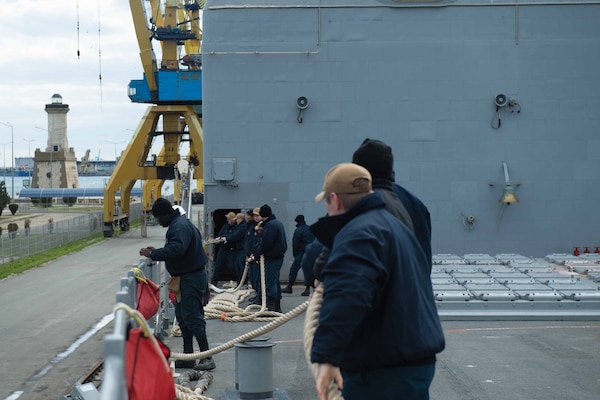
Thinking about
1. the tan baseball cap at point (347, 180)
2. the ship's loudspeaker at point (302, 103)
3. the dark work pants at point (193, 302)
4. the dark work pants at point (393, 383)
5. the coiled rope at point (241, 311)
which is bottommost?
the coiled rope at point (241, 311)

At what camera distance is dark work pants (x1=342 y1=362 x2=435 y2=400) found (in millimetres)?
5020

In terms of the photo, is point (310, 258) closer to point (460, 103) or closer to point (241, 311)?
point (241, 311)

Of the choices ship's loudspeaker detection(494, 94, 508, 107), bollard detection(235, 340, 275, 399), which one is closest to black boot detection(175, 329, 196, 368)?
bollard detection(235, 340, 275, 399)

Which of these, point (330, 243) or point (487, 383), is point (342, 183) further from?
point (487, 383)

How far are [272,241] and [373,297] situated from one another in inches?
478

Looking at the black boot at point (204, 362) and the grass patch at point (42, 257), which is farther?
the grass patch at point (42, 257)

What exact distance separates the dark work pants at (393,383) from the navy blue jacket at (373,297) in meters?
0.04

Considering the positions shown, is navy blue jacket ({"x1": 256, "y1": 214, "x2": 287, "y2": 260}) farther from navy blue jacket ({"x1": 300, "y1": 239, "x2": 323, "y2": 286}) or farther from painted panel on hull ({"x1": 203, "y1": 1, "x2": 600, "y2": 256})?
navy blue jacket ({"x1": 300, "y1": 239, "x2": 323, "y2": 286})

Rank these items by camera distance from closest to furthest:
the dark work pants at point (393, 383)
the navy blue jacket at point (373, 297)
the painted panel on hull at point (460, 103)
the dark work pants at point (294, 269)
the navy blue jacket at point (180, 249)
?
the navy blue jacket at point (373, 297) → the dark work pants at point (393, 383) → the navy blue jacket at point (180, 249) → the dark work pants at point (294, 269) → the painted panel on hull at point (460, 103)

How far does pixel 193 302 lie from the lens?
36.7 ft

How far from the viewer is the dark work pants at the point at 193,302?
440 inches

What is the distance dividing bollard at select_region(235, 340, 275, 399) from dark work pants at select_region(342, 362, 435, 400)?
437 cm

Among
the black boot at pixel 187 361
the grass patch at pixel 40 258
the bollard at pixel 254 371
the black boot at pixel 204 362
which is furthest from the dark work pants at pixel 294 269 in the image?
the grass patch at pixel 40 258

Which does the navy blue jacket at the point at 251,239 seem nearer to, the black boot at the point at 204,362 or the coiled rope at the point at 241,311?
the coiled rope at the point at 241,311
